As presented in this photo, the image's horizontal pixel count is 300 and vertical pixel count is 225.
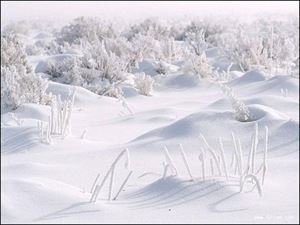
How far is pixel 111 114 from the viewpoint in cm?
718

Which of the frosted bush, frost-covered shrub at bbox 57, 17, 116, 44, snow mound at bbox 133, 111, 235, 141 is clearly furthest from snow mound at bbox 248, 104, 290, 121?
frost-covered shrub at bbox 57, 17, 116, 44

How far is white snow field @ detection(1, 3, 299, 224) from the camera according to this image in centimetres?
300

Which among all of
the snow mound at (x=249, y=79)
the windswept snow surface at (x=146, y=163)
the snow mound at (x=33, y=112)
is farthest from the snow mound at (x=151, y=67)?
the snow mound at (x=33, y=112)

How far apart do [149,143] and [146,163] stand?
1.67ft

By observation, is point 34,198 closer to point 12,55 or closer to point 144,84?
point 144,84

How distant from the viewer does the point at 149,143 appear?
15.9 feet

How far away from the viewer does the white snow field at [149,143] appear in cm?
300

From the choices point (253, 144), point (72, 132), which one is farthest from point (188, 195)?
point (72, 132)

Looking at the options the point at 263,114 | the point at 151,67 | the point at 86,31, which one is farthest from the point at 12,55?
the point at 86,31

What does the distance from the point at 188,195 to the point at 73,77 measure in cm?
641

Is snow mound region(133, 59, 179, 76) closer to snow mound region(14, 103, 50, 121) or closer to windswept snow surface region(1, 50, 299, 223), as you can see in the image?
windswept snow surface region(1, 50, 299, 223)

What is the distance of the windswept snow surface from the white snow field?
0.01m

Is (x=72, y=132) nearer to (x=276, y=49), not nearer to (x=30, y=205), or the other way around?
(x=30, y=205)

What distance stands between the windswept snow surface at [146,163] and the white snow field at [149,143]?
0.01 meters
